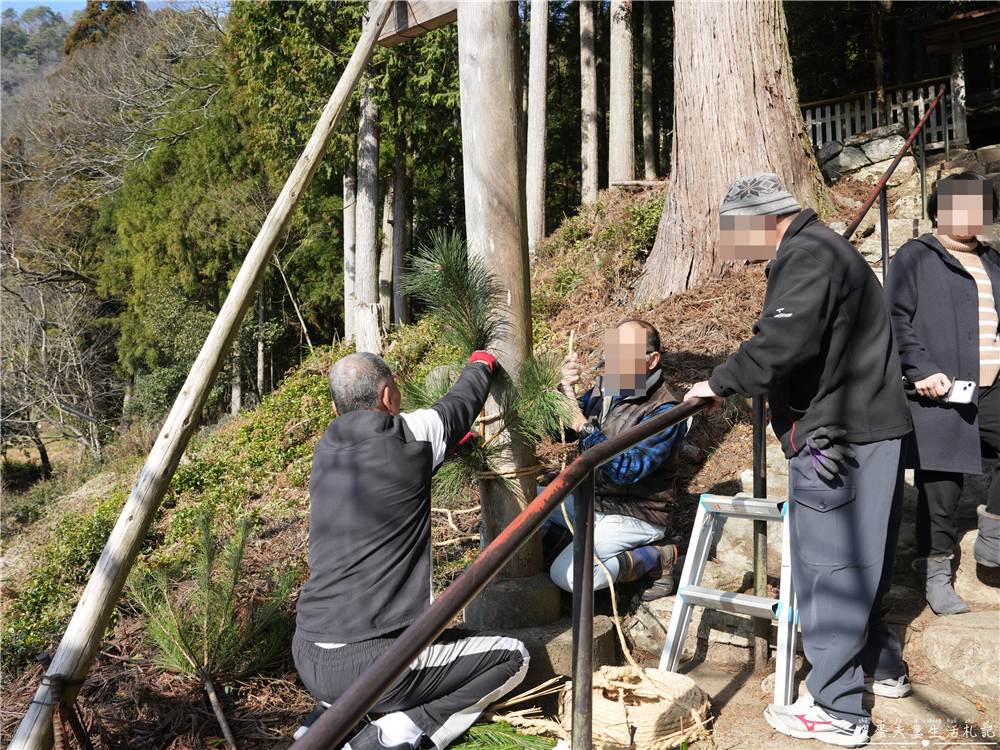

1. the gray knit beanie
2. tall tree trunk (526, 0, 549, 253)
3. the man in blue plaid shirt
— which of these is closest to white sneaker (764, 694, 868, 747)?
the man in blue plaid shirt

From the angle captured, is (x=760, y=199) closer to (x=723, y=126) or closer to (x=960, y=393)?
(x=960, y=393)

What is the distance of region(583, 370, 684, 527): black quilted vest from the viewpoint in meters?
3.06

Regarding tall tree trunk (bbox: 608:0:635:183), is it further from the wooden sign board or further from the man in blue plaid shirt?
the man in blue plaid shirt

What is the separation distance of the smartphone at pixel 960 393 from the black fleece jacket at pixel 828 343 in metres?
0.69

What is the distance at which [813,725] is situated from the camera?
6.84 feet

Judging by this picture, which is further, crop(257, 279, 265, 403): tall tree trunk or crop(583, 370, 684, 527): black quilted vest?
crop(257, 279, 265, 403): tall tree trunk

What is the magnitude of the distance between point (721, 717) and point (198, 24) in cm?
2354

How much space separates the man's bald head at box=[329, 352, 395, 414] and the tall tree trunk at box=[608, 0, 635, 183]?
416 inches

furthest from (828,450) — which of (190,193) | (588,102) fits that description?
(190,193)

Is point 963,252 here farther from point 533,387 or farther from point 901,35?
point 901,35

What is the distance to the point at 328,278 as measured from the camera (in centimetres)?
1783

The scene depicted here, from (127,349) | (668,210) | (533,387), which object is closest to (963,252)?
(533,387)

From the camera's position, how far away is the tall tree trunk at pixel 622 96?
39.5 ft

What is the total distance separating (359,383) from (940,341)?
2.33 metres
